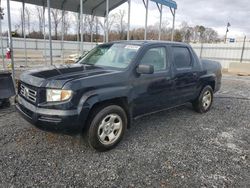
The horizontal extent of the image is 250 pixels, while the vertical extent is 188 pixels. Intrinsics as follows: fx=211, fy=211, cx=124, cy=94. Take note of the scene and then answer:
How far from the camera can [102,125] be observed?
3.42 meters

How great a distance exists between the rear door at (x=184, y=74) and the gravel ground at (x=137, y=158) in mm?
745

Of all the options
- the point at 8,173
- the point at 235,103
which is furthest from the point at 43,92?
the point at 235,103

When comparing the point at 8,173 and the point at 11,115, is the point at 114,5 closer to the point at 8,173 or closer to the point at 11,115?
the point at 11,115

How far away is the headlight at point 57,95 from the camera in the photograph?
9.84 feet

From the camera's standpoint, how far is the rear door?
4684 mm

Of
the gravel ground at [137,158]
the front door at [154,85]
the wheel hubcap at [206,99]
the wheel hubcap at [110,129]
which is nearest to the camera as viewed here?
the gravel ground at [137,158]

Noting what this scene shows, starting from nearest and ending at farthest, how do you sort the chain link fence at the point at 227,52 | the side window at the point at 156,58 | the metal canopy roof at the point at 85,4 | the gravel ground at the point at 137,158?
the gravel ground at the point at 137,158 < the side window at the point at 156,58 < the metal canopy roof at the point at 85,4 < the chain link fence at the point at 227,52

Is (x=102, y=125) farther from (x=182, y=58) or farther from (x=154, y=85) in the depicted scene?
(x=182, y=58)

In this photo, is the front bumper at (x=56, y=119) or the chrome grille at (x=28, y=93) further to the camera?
the chrome grille at (x=28, y=93)

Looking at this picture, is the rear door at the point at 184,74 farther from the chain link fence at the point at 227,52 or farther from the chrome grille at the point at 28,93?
the chain link fence at the point at 227,52

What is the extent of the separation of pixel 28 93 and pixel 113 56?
1.71m

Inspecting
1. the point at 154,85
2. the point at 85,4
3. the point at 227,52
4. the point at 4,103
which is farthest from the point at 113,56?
the point at 227,52

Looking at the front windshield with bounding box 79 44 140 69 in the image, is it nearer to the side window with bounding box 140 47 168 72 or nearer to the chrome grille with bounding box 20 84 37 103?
the side window with bounding box 140 47 168 72

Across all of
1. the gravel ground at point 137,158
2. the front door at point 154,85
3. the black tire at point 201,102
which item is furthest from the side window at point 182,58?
the gravel ground at point 137,158
